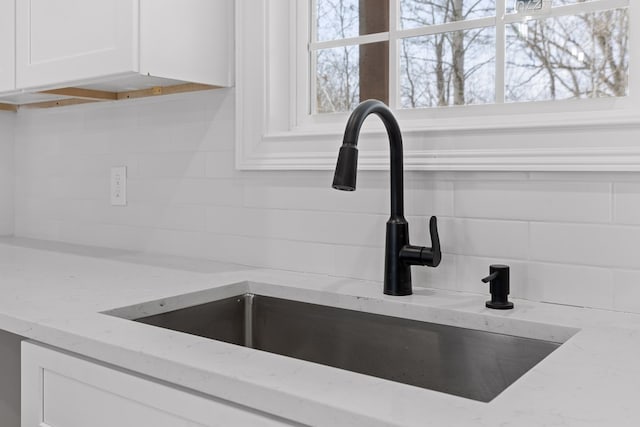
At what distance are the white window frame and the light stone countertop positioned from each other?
0.28m

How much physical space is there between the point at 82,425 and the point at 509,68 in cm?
114

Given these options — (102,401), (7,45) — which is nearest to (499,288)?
(102,401)

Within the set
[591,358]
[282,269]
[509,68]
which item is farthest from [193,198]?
[591,358]

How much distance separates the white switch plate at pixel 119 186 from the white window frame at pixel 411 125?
1.69 ft

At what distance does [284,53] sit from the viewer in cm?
168

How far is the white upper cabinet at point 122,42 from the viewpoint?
1.51 metres

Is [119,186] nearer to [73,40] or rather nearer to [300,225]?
[73,40]

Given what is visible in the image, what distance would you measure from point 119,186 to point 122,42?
62cm

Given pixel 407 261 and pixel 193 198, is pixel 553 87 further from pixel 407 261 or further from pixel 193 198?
pixel 193 198

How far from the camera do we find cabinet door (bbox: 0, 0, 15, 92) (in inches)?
71.9

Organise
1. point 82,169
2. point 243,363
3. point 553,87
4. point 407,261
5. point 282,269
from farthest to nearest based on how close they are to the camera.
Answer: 1. point 82,169
2. point 282,269
3. point 553,87
4. point 407,261
5. point 243,363

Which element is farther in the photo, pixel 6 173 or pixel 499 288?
pixel 6 173

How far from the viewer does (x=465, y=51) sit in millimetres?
1516

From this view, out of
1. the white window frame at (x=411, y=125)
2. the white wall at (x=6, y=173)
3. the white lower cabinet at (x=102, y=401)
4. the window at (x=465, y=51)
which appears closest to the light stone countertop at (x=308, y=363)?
the white lower cabinet at (x=102, y=401)
